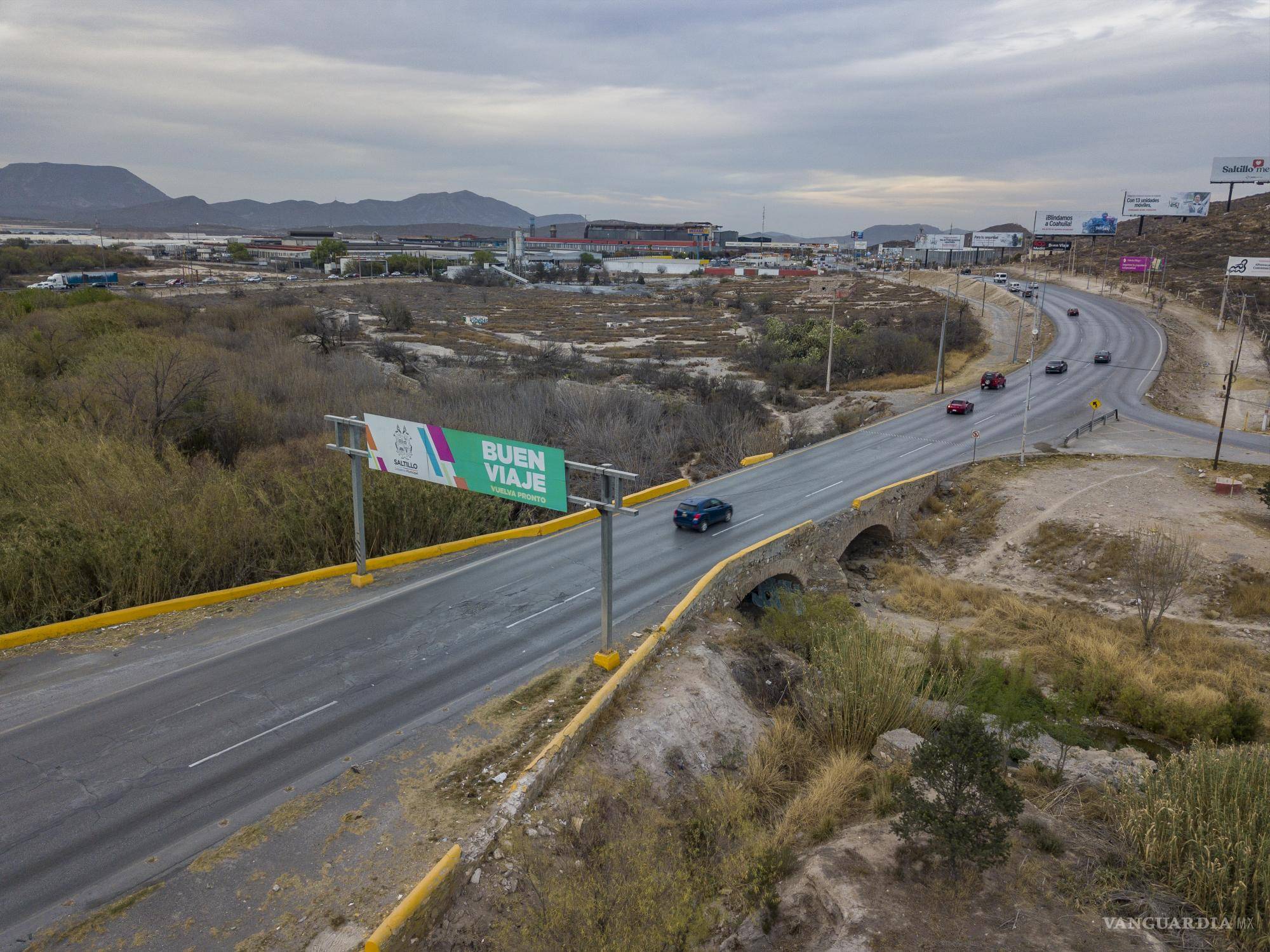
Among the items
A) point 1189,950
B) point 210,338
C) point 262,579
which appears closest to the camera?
point 1189,950

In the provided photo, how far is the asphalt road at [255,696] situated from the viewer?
10547mm

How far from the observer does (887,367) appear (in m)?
64.8

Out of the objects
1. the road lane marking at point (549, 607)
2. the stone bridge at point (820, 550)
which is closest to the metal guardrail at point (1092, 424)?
the stone bridge at point (820, 550)

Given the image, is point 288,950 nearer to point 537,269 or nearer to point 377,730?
point 377,730

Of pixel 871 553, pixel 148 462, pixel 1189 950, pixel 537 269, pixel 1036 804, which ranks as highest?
pixel 537 269

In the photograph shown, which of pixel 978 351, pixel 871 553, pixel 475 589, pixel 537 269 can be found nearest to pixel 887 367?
pixel 978 351

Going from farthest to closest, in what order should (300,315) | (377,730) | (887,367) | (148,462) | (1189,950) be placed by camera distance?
1. (887,367)
2. (300,315)
3. (148,462)
4. (377,730)
5. (1189,950)

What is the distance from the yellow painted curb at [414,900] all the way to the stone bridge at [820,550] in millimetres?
9050

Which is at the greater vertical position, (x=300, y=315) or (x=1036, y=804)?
(x=300, y=315)

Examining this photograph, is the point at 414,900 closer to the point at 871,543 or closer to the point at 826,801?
the point at 826,801

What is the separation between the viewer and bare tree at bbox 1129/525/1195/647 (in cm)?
2414

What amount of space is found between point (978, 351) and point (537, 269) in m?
123

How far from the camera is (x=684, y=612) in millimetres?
18250

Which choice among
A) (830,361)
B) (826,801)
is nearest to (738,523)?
(826,801)
